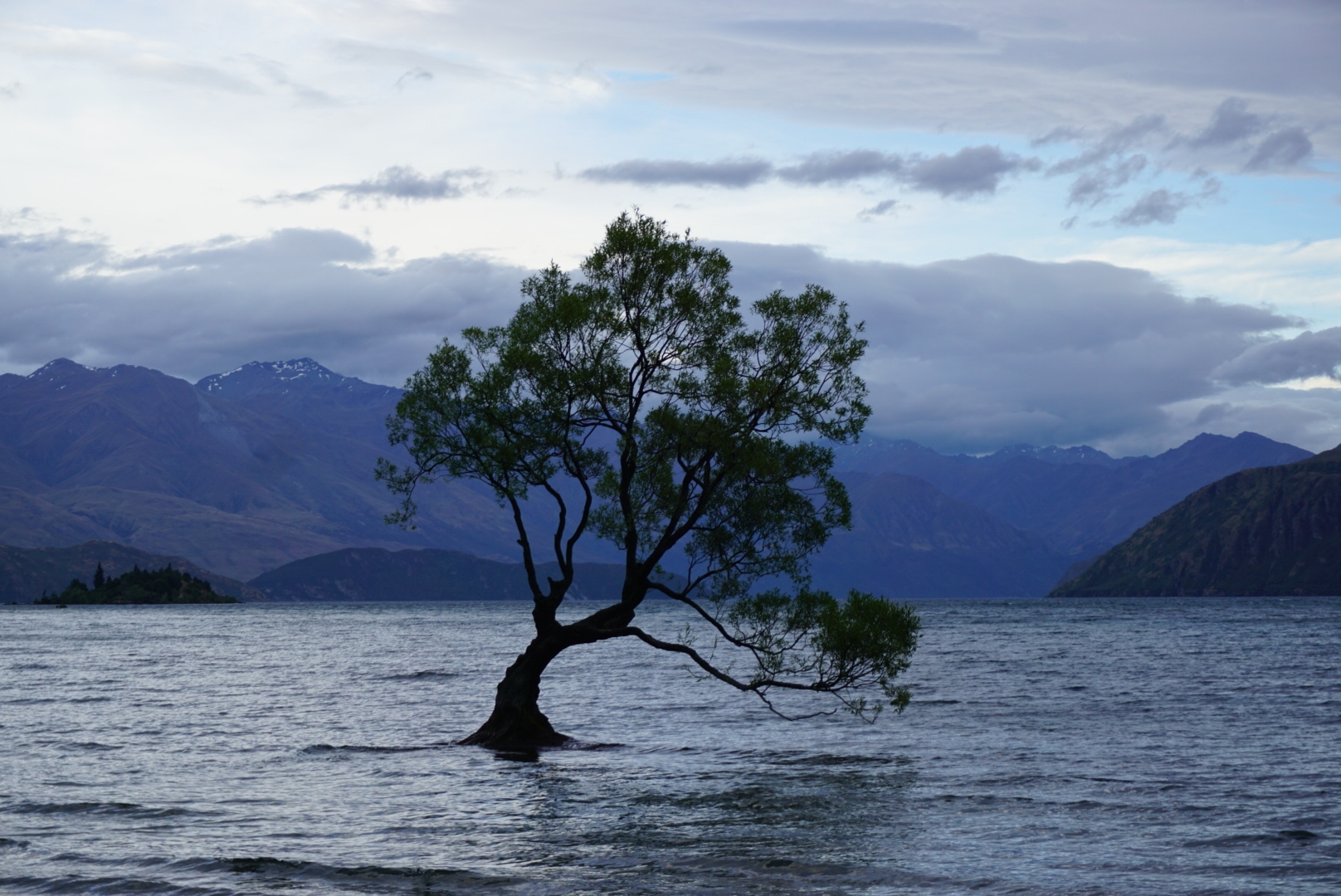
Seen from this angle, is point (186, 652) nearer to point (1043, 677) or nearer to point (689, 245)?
point (1043, 677)

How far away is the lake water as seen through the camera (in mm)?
28297

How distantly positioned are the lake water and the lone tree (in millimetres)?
6191

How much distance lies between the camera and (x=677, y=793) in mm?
40656

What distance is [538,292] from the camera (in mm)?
46656

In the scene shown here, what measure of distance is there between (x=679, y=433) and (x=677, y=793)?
13.4 meters

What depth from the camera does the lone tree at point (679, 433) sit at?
43.8 metres

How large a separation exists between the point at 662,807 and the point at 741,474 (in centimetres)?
1308

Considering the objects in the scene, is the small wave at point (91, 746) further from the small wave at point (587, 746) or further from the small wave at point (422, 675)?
the small wave at point (422, 675)

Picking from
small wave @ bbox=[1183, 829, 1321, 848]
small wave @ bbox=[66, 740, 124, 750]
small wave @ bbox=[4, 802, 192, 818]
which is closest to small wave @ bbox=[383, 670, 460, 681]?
small wave @ bbox=[66, 740, 124, 750]

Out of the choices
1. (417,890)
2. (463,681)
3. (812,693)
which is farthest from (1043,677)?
(417,890)

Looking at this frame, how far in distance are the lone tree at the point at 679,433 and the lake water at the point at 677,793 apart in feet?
20.3

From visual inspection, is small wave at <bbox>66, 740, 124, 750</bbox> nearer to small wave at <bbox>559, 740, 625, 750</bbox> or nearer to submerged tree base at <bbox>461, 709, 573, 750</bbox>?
submerged tree base at <bbox>461, 709, 573, 750</bbox>

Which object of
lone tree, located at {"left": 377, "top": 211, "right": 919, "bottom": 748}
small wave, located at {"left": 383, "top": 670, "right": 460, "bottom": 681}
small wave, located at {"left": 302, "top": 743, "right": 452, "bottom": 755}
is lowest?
small wave, located at {"left": 383, "top": 670, "right": 460, "bottom": 681}

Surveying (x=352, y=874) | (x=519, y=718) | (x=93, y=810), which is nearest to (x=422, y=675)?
(x=519, y=718)
